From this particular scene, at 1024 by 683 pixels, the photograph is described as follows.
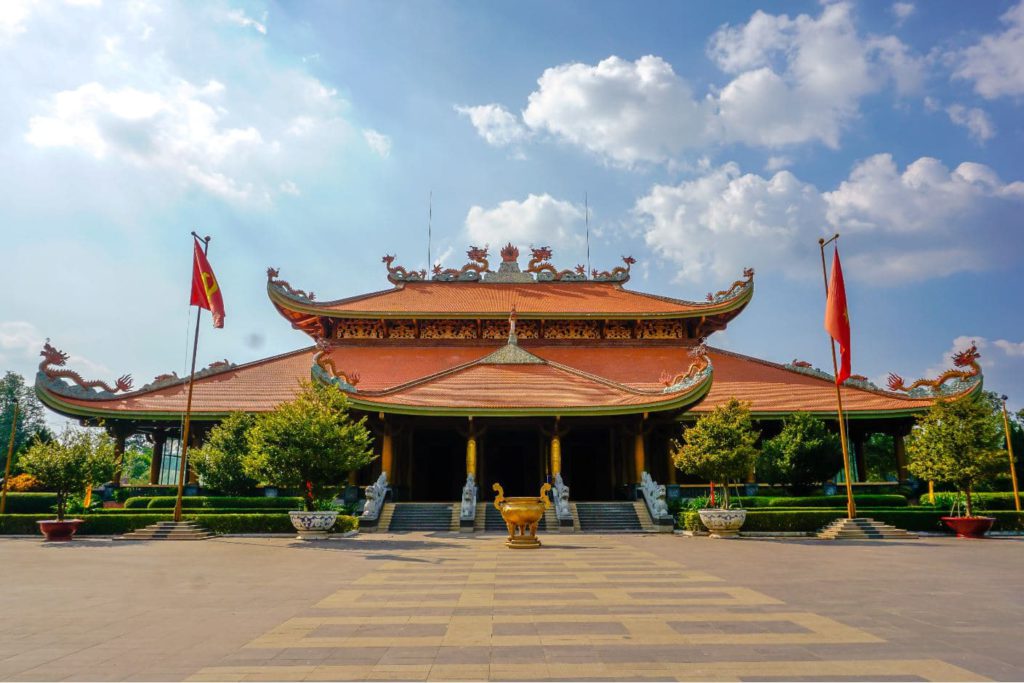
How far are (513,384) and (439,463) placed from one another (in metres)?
6.87

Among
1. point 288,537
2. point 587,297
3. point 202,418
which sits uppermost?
point 587,297

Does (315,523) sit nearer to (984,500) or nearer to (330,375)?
(330,375)

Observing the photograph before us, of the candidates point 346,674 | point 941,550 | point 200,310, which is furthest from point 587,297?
point 346,674

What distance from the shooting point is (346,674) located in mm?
5047

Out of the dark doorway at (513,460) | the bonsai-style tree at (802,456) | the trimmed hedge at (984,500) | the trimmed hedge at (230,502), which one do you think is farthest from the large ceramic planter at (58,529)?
the trimmed hedge at (984,500)

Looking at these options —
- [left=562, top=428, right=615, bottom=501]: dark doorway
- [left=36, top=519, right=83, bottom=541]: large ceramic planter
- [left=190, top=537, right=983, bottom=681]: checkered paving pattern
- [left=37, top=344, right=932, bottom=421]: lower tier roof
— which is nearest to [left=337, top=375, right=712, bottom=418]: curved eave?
[left=37, top=344, right=932, bottom=421]: lower tier roof

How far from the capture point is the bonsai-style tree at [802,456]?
2380 cm

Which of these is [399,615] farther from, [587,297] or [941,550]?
[587,297]

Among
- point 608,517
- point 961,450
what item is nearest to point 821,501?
point 961,450

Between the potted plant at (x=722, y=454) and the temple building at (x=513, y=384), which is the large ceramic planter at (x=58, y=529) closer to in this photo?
the temple building at (x=513, y=384)

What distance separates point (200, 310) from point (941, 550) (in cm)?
2268

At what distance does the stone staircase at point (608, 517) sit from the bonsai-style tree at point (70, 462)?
14.8 meters

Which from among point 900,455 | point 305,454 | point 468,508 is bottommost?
point 468,508

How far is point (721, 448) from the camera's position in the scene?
63.7 ft
